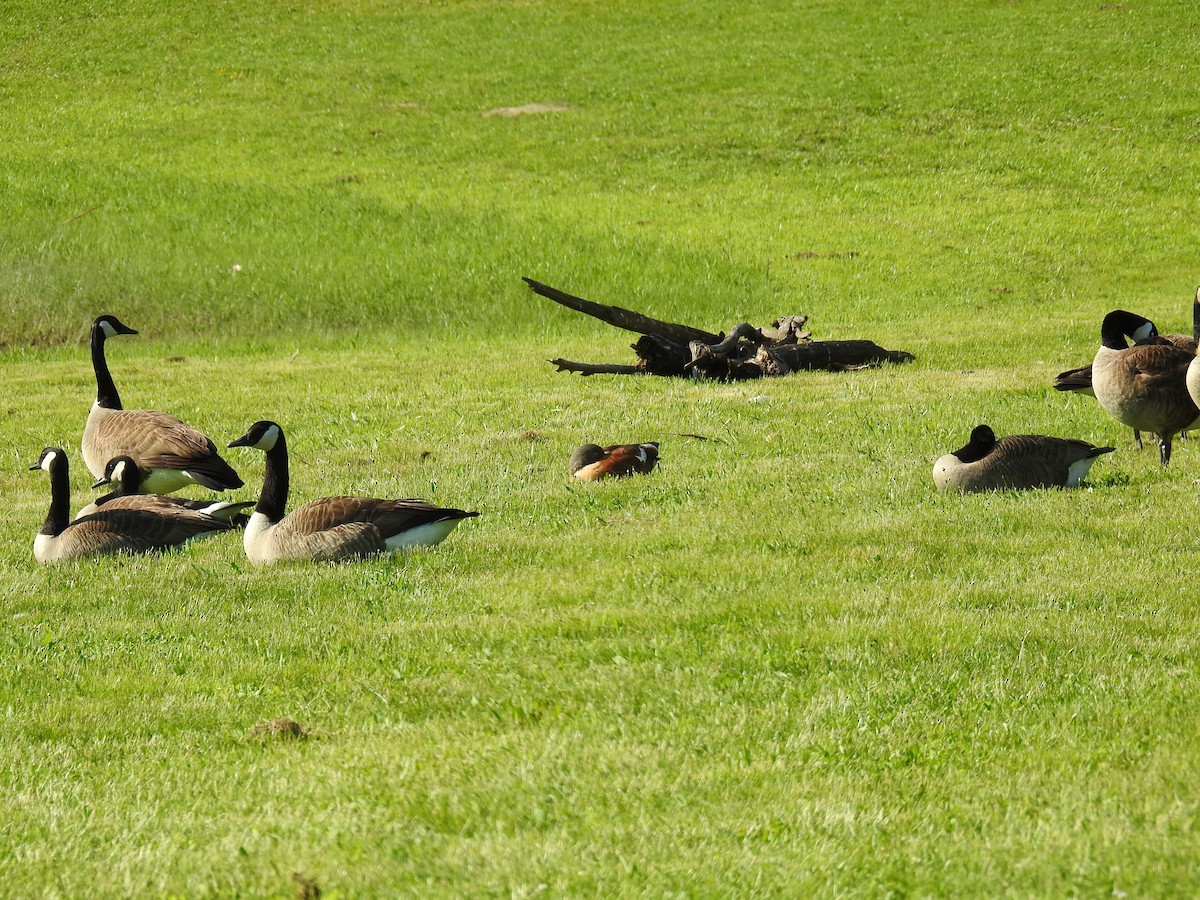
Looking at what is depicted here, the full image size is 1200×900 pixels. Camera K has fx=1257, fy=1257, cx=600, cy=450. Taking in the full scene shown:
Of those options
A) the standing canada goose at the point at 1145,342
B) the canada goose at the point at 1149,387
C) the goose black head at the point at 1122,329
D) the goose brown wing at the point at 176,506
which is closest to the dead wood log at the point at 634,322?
the standing canada goose at the point at 1145,342

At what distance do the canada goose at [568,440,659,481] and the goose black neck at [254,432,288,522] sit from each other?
353 cm

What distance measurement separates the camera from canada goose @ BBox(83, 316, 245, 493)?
12297mm

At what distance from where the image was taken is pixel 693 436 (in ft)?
49.1

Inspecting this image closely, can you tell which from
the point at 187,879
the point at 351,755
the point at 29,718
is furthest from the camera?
the point at 29,718

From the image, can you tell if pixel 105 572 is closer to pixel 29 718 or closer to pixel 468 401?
pixel 29 718

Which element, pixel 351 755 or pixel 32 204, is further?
pixel 32 204

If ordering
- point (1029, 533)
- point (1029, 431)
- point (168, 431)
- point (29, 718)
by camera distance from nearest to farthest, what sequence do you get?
point (29, 718)
point (1029, 533)
point (168, 431)
point (1029, 431)

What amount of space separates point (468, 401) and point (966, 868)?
14.6 meters

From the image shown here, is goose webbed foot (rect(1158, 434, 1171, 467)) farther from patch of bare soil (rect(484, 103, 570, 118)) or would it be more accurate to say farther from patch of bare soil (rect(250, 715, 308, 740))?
patch of bare soil (rect(484, 103, 570, 118))

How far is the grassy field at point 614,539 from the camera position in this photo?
5.23 m

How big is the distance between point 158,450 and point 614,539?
5.05 metres

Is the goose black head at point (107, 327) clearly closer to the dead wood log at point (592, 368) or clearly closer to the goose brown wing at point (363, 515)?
the dead wood log at point (592, 368)

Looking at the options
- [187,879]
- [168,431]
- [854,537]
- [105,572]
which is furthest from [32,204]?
[187,879]

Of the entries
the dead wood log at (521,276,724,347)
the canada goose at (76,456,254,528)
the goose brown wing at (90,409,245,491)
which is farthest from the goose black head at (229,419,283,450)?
the dead wood log at (521,276,724,347)
